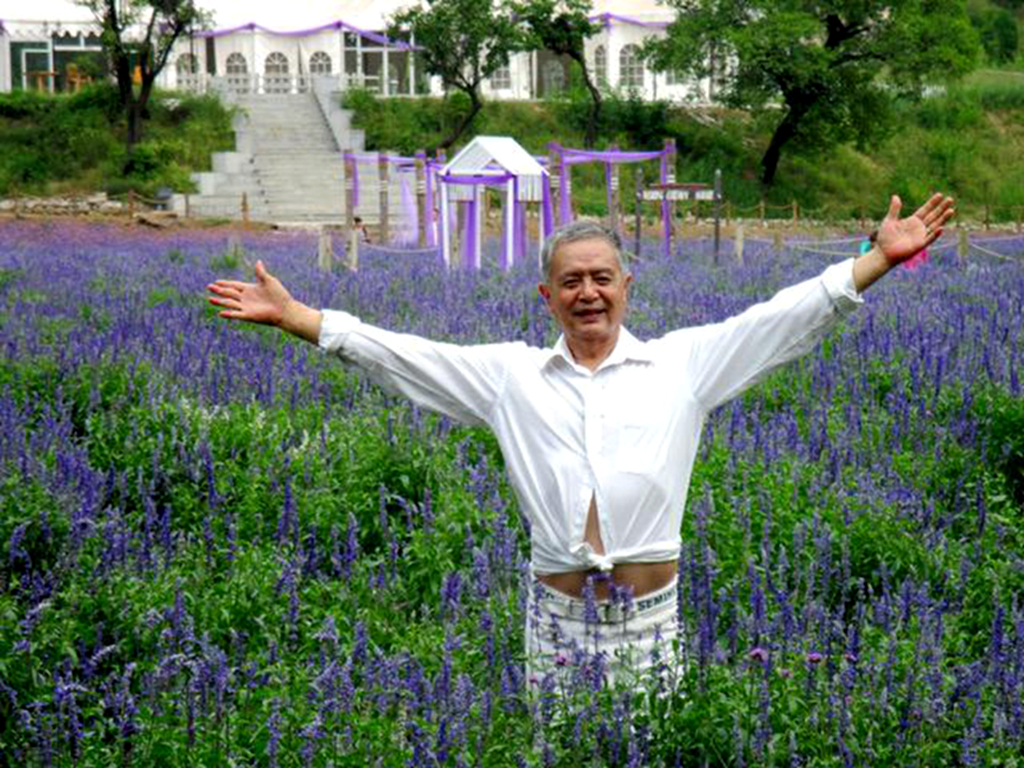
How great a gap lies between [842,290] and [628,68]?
44553mm

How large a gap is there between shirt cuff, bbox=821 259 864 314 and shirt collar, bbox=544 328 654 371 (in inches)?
16.4

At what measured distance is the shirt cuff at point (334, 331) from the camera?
3801mm

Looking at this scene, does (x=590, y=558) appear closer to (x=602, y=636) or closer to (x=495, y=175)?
(x=602, y=636)

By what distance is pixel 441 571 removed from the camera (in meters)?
4.94

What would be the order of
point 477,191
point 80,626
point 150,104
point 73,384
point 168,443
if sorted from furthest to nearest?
point 150,104 → point 477,191 → point 73,384 → point 168,443 → point 80,626

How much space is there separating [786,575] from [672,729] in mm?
1523

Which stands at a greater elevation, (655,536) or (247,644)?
(655,536)

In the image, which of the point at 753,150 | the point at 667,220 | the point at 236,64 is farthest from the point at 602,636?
the point at 236,64

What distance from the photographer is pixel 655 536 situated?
3.64m

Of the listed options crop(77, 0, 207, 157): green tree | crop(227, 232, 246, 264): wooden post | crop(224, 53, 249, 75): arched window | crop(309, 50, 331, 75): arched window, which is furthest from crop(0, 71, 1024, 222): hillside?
crop(227, 232, 246, 264): wooden post

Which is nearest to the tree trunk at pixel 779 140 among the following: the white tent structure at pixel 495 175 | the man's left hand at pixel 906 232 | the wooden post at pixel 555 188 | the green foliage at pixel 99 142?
the green foliage at pixel 99 142

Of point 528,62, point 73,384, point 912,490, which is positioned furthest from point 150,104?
point 912,490

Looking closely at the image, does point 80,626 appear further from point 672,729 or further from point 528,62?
point 528,62

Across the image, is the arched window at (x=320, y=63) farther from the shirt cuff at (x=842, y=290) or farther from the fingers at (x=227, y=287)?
the shirt cuff at (x=842, y=290)
